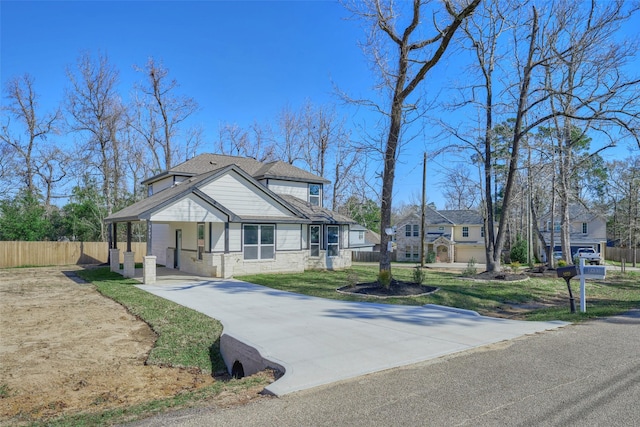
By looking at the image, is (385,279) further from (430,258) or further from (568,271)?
(430,258)

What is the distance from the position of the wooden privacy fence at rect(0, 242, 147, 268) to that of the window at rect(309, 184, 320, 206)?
39.4 ft

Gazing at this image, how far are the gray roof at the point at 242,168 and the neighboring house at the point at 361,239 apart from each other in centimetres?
1742

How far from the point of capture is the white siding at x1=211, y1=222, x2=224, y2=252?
57.5 feet

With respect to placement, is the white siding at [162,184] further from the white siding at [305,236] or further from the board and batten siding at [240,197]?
the white siding at [305,236]

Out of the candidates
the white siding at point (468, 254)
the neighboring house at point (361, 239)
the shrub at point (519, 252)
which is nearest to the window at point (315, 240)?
the neighboring house at point (361, 239)

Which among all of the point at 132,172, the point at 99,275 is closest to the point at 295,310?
the point at 99,275

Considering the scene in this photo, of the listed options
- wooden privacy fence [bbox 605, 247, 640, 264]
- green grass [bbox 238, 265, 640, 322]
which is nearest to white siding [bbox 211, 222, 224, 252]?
green grass [bbox 238, 265, 640, 322]

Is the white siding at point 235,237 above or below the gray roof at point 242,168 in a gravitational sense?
below

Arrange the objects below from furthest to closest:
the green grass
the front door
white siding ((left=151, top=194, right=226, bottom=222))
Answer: the front door < white siding ((left=151, top=194, right=226, bottom=222)) < the green grass

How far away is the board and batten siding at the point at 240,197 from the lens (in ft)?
60.0

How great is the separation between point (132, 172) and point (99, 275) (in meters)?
17.3

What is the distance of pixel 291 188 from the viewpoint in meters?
23.8

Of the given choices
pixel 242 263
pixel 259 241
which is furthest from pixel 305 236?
pixel 242 263

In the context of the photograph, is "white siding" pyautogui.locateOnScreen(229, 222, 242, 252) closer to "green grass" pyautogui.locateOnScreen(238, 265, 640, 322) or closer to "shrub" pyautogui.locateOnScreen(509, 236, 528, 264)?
"green grass" pyautogui.locateOnScreen(238, 265, 640, 322)
